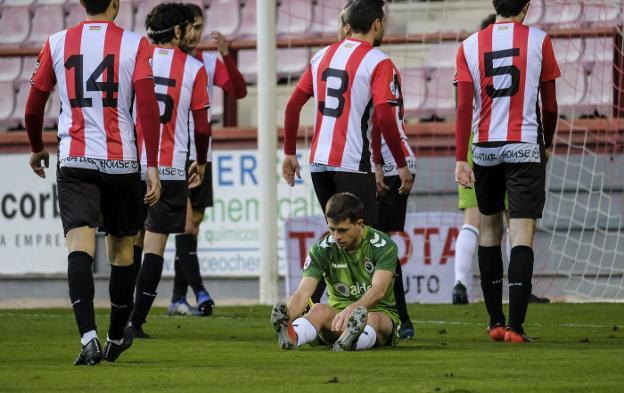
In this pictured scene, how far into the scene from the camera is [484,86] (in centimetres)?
646

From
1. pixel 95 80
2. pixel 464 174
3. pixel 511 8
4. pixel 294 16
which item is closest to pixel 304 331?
pixel 464 174

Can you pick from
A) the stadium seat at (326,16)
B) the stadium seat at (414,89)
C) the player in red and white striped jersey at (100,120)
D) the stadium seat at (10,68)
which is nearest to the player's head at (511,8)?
the player in red and white striped jersey at (100,120)

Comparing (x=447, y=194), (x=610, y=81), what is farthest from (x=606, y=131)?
(x=447, y=194)

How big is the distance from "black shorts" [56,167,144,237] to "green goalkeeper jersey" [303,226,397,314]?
92cm

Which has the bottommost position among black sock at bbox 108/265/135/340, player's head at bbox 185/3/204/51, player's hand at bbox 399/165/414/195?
black sock at bbox 108/265/135/340

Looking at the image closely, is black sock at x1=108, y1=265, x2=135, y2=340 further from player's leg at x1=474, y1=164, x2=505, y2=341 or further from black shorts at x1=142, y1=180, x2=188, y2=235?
player's leg at x1=474, y1=164, x2=505, y2=341

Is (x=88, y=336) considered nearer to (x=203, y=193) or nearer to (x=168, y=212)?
(x=168, y=212)

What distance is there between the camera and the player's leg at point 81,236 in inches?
209

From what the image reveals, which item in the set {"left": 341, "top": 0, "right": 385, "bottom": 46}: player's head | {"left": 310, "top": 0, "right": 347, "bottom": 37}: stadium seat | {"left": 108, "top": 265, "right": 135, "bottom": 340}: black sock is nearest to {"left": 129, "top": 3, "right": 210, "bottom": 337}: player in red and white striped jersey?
{"left": 341, "top": 0, "right": 385, "bottom": 46}: player's head

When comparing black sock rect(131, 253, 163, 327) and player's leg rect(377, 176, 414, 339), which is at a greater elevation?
player's leg rect(377, 176, 414, 339)

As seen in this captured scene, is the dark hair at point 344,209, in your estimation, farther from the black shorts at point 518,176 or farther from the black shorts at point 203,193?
the black shorts at point 203,193

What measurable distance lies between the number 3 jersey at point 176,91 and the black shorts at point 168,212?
0.99 feet

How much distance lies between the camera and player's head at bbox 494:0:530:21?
636 centimetres

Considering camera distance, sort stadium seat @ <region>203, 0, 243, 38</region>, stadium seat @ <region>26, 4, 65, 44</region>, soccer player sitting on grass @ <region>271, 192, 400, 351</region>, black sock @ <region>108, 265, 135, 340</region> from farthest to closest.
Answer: stadium seat @ <region>26, 4, 65, 44</region> → stadium seat @ <region>203, 0, 243, 38</region> → soccer player sitting on grass @ <region>271, 192, 400, 351</region> → black sock @ <region>108, 265, 135, 340</region>
